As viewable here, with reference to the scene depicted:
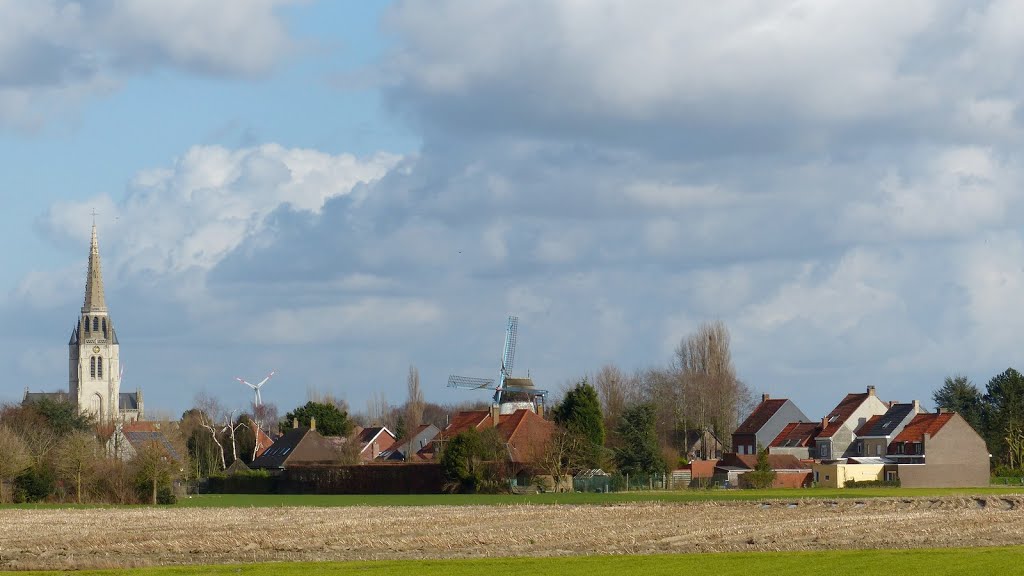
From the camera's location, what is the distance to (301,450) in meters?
114

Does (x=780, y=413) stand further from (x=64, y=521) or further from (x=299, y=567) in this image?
(x=299, y=567)

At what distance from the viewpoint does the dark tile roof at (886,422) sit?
112m

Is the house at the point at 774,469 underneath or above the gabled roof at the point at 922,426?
underneath

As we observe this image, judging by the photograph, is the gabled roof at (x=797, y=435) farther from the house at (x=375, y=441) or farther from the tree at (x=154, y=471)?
the tree at (x=154, y=471)

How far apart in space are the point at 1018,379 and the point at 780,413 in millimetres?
21781

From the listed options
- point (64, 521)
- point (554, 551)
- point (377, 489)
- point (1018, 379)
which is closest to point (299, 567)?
point (554, 551)

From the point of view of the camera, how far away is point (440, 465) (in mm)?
91188

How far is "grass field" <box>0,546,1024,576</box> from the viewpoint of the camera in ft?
95.1

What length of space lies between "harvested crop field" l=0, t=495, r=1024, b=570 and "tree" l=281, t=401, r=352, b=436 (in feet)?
210

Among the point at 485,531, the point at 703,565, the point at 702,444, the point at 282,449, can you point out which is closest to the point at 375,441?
the point at 282,449

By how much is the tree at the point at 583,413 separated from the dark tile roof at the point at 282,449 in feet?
90.0

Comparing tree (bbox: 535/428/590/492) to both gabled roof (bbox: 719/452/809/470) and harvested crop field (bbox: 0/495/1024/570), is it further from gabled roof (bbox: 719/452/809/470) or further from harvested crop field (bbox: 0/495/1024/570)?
harvested crop field (bbox: 0/495/1024/570)

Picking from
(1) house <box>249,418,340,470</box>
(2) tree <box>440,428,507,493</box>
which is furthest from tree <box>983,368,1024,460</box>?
(1) house <box>249,418,340,470</box>

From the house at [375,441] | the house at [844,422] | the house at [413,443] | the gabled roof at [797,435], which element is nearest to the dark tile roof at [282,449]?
the house at [413,443]
